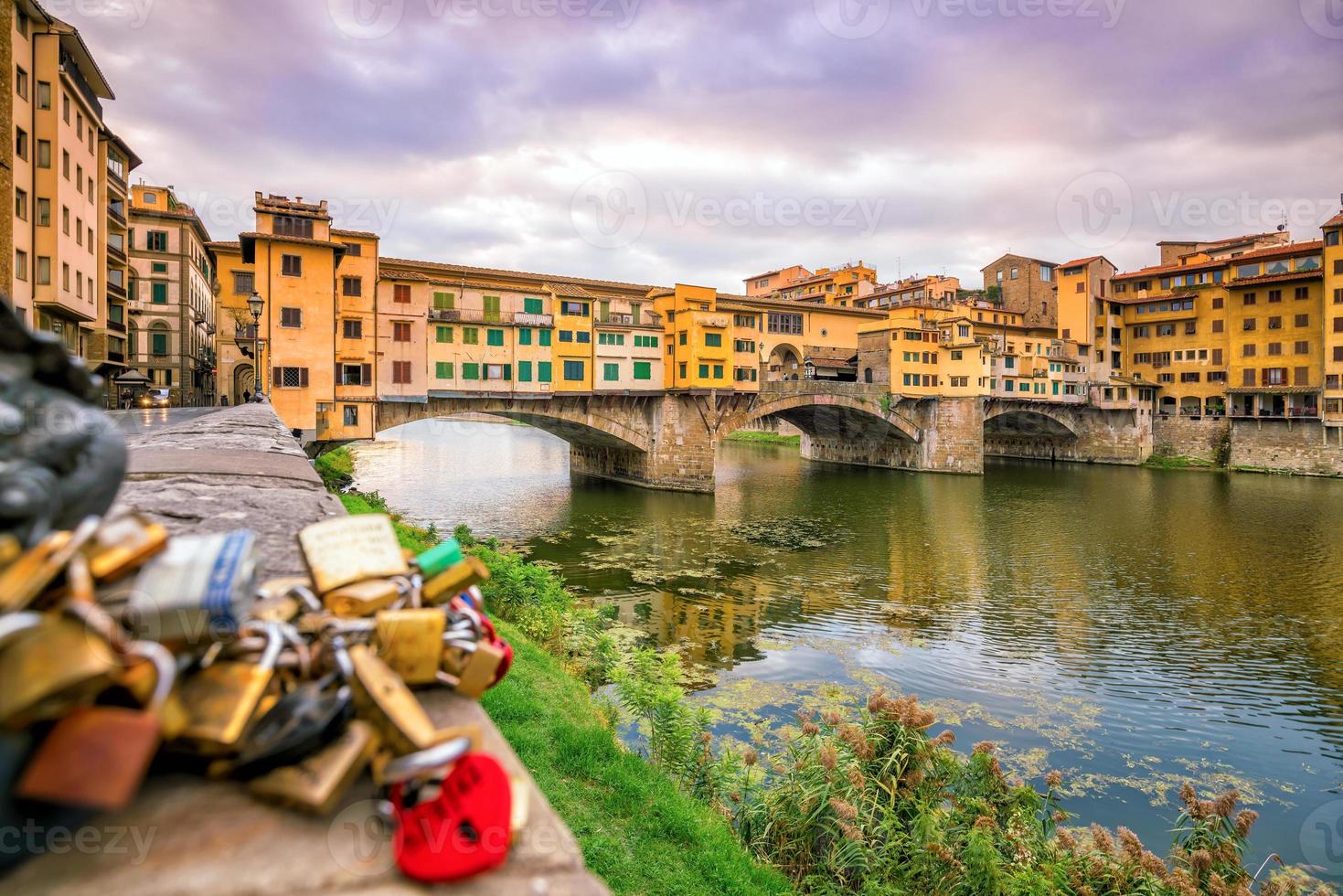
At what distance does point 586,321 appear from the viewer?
41938 mm

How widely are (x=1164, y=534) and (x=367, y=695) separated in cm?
3718

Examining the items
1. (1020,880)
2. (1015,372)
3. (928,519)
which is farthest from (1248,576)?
(1015,372)

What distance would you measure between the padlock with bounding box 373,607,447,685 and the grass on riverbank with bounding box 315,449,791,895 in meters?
4.95

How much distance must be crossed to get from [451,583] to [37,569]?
938 mm

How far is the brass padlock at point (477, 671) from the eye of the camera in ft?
6.63

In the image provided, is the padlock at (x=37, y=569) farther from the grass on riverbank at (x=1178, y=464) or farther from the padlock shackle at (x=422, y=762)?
the grass on riverbank at (x=1178, y=464)

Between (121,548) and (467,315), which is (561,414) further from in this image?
(121,548)

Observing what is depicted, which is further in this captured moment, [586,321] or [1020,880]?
[586,321]

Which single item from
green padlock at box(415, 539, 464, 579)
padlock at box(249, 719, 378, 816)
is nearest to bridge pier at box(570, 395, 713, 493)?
green padlock at box(415, 539, 464, 579)

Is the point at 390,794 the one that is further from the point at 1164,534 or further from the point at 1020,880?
the point at 1164,534

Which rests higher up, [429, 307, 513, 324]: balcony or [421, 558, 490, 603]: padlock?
[429, 307, 513, 324]: balcony

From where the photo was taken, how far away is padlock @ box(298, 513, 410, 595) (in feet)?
6.93

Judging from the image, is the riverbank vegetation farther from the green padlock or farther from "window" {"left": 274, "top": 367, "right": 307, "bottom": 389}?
"window" {"left": 274, "top": 367, "right": 307, "bottom": 389}

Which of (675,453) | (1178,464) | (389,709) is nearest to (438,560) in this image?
(389,709)
